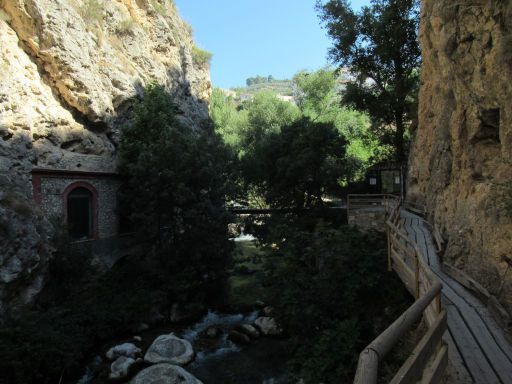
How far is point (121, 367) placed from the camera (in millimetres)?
12398

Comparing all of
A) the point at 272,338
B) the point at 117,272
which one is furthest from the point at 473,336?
the point at 117,272

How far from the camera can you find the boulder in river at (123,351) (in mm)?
13352

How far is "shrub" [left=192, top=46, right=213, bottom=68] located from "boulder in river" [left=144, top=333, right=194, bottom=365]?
28.2 m

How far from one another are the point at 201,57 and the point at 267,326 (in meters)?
28.4

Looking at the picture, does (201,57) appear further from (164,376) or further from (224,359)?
(164,376)

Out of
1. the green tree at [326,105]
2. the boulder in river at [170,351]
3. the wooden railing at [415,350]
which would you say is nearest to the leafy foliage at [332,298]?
the boulder in river at [170,351]

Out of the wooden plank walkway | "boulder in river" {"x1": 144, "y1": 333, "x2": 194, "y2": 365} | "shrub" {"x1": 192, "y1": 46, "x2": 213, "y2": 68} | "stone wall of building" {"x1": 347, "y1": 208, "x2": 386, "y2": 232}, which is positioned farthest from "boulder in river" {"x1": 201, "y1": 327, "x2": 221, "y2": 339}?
"shrub" {"x1": 192, "y1": 46, "x2": 213, "y2": 68}

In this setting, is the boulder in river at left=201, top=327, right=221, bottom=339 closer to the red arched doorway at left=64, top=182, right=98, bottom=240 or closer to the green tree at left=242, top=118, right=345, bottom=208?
the red arched doorway at left=64, top=182, right=98, bottom=240

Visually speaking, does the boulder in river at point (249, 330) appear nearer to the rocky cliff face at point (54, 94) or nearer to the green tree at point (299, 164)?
the rocky cliff face at point (54, 94)

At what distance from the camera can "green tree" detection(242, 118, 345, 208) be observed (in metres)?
25.4

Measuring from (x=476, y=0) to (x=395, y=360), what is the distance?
831 centimetres

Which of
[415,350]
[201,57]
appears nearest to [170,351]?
[415,350]

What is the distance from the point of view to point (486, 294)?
7410mm

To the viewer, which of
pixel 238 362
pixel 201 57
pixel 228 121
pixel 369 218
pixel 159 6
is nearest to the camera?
pixel 238 362
